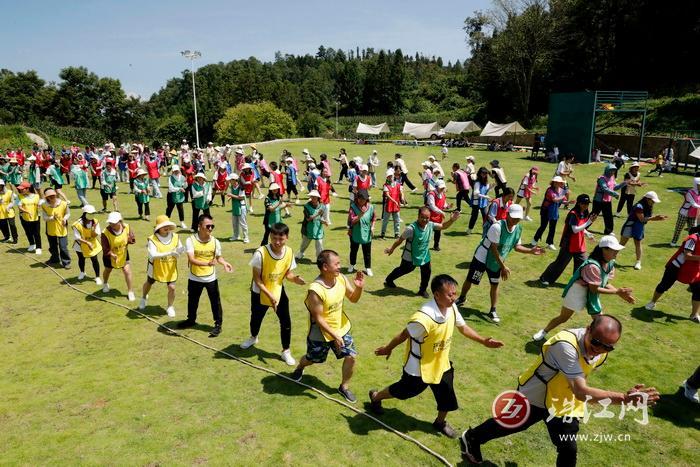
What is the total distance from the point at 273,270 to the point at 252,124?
202 feet

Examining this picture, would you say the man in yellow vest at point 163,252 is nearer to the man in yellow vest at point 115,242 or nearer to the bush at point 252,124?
the man in yellow vest at point 115,242

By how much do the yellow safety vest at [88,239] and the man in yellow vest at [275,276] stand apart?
512 cm

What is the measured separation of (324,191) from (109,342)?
759 centimetres

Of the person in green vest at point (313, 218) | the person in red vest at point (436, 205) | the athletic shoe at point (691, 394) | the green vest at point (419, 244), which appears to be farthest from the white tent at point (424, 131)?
the athletic shoe at point (691, 394)

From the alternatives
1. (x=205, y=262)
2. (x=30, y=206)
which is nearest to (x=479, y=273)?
(x=205, y=262)

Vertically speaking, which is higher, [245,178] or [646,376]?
[245,178]

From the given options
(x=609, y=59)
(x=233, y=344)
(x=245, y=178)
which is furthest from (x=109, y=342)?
(x=609, y=59)

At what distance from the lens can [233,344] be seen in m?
7.58

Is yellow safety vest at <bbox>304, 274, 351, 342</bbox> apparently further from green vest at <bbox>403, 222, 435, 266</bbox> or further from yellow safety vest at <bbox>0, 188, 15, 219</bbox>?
yellow safety vest at <bbox>0, 188, 15, 219</bbox>

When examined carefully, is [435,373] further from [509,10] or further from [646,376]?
→ [509,10]

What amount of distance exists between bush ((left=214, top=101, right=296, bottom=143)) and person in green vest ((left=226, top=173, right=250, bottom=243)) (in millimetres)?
52885

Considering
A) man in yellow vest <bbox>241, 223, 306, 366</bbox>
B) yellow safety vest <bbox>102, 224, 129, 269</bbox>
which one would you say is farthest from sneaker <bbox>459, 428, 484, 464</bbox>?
yellow safety vest <bbox>102, 224, 129, 269</bbox>

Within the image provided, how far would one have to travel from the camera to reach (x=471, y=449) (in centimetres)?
476

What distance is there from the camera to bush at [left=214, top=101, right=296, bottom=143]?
64562mm
